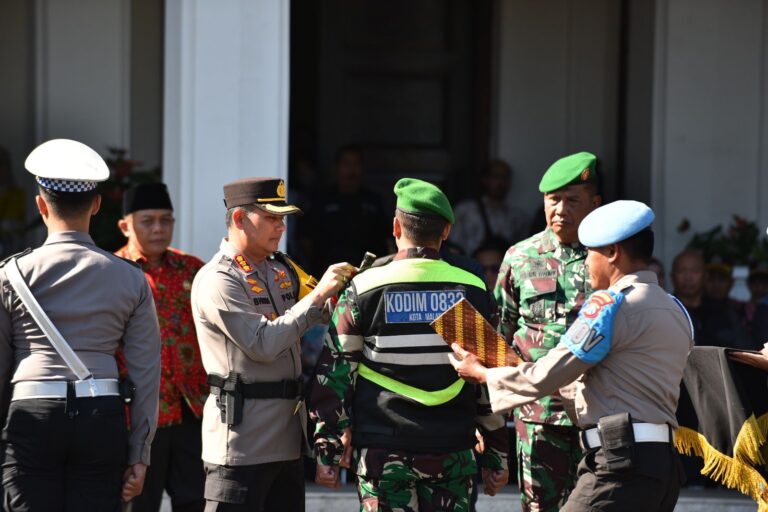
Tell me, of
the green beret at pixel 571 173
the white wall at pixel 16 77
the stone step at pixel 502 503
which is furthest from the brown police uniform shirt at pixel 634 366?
the white wall at pixel 16 77

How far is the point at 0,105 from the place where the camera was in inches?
A: 316

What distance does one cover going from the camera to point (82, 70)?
7973 mm

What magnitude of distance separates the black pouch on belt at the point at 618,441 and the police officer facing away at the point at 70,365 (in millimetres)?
1536

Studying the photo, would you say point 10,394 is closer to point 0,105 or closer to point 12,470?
point 12,470

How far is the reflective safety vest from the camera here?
167 inches

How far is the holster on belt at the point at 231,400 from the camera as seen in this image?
4.36m

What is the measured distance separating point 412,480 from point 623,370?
0.84 meters

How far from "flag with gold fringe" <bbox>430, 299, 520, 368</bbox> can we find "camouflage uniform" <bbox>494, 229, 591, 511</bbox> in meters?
0.74

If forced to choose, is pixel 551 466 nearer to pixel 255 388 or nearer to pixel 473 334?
pixel 473 334

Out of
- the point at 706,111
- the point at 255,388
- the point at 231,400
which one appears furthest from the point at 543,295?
the point at 706,111

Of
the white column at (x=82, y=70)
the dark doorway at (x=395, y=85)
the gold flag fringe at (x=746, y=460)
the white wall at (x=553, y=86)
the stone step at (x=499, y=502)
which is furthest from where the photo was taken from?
the dark doorway at (x=395, y=85)

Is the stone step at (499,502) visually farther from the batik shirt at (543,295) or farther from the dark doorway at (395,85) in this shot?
the dark doorway at (395,85)

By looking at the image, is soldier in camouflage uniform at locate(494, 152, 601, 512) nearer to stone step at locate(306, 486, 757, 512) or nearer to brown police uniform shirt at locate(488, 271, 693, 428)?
brown police uniform shirt at locate(488, 271, 693, 428)

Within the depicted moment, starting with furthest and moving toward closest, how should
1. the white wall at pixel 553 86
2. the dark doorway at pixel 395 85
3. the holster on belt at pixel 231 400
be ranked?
the dark doorway at pixel 395 85 → the white wall at pixel 553 86 → the holster on belt at pixel 231 400
